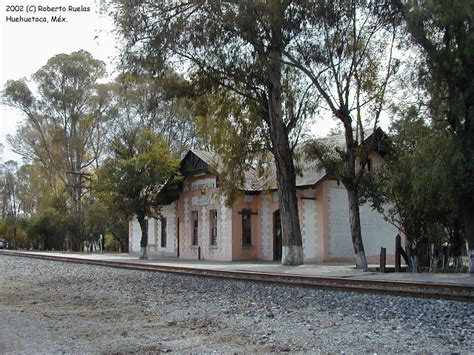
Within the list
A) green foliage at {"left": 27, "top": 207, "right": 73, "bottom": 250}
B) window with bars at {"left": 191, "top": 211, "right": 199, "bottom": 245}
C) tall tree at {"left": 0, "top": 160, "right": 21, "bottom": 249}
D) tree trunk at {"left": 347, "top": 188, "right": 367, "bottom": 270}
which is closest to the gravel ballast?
tree trunk at {"left": 347, "top": 188, "right": 367, "bottom": 270}

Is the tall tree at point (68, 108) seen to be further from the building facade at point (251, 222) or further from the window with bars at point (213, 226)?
the window with bars at point (213, 226)

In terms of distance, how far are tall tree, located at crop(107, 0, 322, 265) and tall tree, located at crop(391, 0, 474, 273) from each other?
429 cm

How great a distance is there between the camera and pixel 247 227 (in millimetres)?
30812

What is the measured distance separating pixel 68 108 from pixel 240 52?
3637cm

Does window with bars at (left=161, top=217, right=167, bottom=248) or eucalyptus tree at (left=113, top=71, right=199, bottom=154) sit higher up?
eucalyptus tree at (left=113, top=71, right=199, bottom=154)

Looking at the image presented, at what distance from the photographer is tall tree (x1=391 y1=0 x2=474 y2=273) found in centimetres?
1505

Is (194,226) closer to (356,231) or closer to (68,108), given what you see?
(356,231)

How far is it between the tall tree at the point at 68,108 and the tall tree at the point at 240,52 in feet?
102

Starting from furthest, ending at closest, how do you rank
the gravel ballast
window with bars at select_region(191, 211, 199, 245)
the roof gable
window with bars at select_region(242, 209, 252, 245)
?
1. window with bars at select_region(191, 211, 199, 245)
2. the roof gable
3. window with bars at select_region(242, 209, 252, 245)
4. the gravel ballast

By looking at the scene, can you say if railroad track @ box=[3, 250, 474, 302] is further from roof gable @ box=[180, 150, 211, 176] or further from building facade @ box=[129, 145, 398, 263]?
roof gable @ box=[180, 150, 211, 176]

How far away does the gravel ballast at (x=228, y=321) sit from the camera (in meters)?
7.26

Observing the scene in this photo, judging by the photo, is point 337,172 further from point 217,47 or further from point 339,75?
point 217,47

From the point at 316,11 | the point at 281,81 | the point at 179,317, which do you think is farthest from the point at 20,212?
the point at 179,317

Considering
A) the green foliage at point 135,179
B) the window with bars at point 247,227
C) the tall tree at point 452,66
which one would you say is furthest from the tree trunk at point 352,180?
the green foliage at point 135,179
